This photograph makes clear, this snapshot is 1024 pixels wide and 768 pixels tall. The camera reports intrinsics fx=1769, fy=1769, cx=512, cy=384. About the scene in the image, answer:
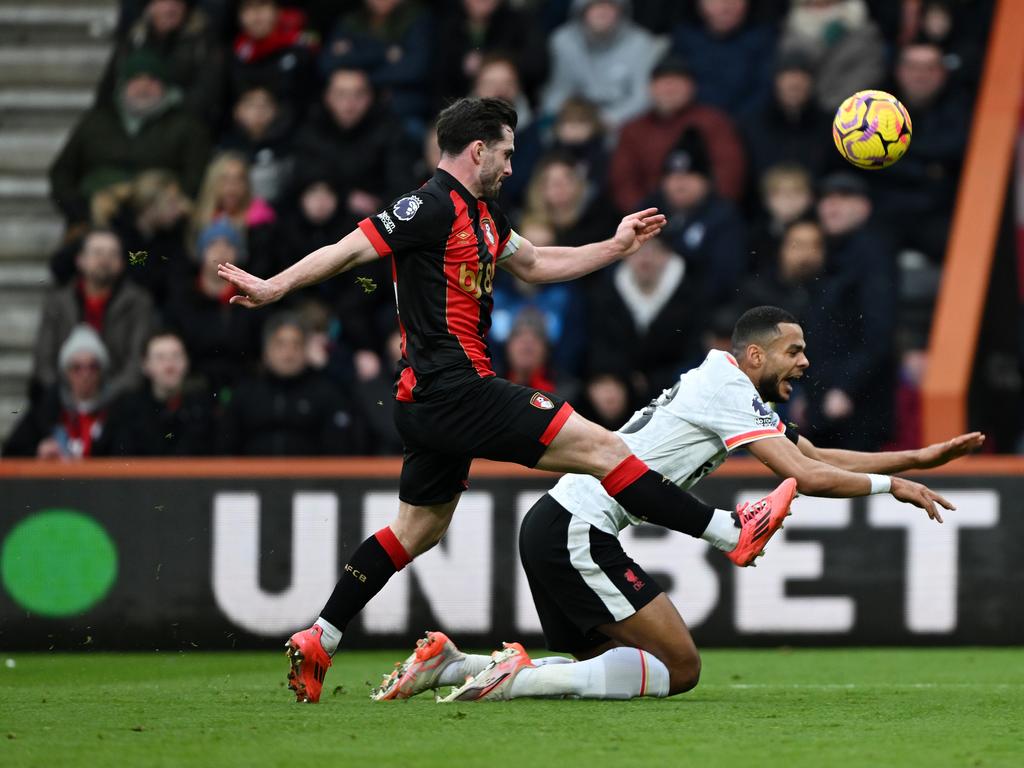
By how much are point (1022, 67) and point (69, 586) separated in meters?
6.86

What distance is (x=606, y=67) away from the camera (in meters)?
12.4

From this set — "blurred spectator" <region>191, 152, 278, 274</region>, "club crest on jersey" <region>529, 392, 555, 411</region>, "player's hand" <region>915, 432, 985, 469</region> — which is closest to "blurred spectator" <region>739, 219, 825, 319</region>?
"blurred spectator" <region>191, 152, 278, 274</region>

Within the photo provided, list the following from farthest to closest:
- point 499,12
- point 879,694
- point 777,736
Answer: point 499,12, point 879,694, point 777,736

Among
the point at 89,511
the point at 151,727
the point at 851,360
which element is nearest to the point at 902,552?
the point at 851,360

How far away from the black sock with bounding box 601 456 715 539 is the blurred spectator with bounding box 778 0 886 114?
19.3 feet

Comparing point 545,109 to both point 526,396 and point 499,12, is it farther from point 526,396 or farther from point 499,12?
point 526,396

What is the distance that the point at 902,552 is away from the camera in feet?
31.7

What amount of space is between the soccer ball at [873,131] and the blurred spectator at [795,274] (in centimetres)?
255

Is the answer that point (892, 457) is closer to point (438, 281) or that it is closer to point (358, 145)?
point (438, 281)

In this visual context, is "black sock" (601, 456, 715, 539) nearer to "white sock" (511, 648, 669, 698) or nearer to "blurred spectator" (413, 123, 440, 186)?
"white sock" (511, 648, 669, 698)

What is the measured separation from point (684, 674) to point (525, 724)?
0.97m

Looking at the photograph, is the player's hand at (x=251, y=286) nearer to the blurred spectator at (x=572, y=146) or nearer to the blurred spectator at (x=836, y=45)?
the blurred spectator at (x=572, y=146)

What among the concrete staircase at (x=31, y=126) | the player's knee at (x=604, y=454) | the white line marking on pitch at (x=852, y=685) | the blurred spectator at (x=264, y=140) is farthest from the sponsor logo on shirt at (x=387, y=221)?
the concrete staircase at (x=31, y=126)

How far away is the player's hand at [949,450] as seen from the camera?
638 centimetres
